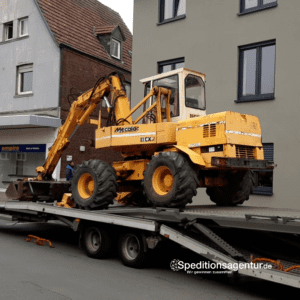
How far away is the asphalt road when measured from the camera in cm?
622

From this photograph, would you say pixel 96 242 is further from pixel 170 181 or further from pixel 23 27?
pixel 23 27

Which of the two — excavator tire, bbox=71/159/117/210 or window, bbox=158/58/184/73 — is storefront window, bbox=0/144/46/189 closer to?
window, bbox=158/58/184/73

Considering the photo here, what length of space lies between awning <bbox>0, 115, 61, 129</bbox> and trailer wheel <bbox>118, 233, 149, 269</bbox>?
13035 millimetres

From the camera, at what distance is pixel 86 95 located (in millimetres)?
11133

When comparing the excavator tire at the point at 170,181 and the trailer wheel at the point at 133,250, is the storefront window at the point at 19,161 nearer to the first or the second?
the excavator tire at the point at 170,181

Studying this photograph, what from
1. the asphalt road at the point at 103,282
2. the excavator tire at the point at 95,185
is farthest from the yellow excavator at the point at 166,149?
the asphalt road at the point at 103,282

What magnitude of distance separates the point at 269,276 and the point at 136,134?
177 inches

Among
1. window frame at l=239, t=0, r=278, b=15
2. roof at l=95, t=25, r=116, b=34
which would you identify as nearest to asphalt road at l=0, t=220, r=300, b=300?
window frame at l=239, t=0, r=278, b=15

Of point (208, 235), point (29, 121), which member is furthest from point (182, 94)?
point (29, 121)

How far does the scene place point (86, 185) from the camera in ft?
32.2

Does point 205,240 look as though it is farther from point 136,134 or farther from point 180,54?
point 180,54

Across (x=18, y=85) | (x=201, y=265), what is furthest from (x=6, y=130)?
(x=201, y=265)

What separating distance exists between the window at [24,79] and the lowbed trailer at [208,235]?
48.6 ft

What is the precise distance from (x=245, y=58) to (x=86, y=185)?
25.2ft
